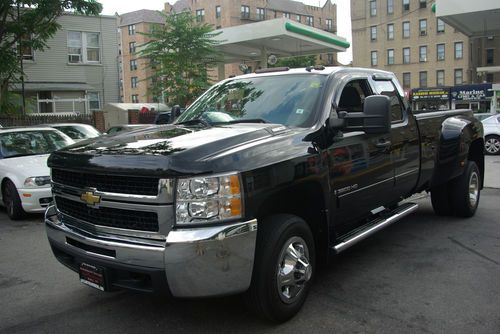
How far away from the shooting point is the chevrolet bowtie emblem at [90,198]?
352 centimetres

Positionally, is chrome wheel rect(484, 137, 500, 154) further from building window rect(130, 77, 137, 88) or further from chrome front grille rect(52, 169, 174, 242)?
building window rect(130, 77, 137, 88)

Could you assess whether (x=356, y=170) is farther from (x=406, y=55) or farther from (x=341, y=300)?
(x=406, y=55)

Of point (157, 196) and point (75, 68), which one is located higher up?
point (75, 68)

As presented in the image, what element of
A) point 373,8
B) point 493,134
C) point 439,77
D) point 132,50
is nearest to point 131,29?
point 132,50

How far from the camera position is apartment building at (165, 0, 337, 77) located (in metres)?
76.4

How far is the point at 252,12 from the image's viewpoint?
8094 centimetres

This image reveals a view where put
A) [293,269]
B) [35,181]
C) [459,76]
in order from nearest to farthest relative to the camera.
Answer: [293,269] < [35,181] < [459,76]

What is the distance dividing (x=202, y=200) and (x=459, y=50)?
64667mm

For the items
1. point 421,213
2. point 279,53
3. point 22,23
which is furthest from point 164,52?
point 421,213

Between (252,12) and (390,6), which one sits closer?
(390,6)

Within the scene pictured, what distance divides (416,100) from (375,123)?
46.9 metres

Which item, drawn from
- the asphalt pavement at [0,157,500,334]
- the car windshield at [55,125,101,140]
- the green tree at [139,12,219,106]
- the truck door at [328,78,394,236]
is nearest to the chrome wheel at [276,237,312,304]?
the asphalt pavement at [0,157,500,334]

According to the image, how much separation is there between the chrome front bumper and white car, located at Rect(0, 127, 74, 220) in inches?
199

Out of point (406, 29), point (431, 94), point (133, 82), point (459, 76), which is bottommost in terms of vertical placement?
point (431, 94)
